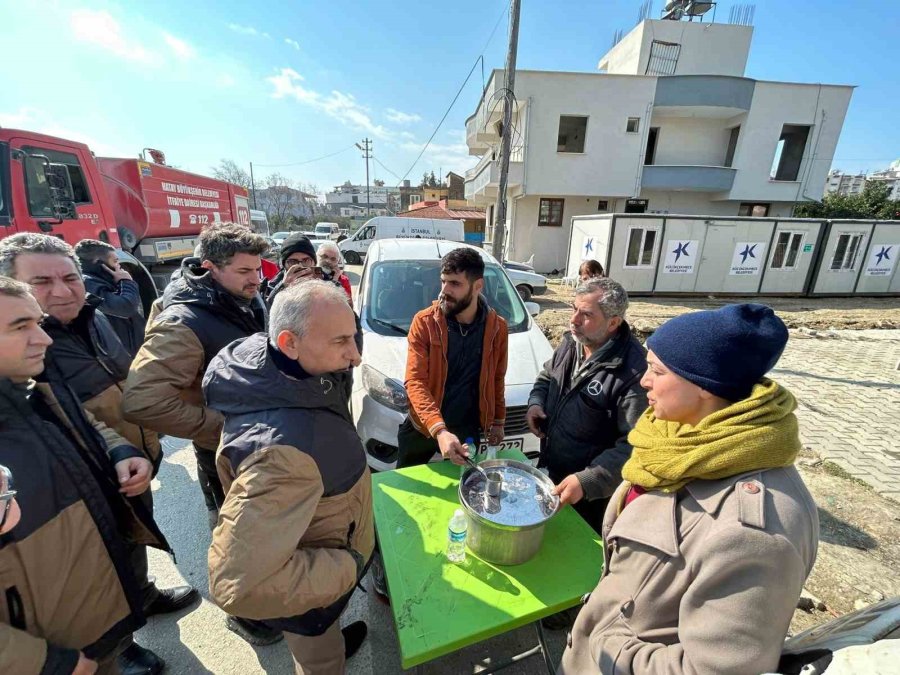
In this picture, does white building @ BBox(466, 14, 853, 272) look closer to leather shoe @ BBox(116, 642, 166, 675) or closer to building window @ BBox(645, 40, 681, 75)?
building window @ BBox(645, 40, 681, 75)

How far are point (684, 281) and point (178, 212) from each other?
13.8 meters

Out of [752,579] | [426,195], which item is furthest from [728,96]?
[426,195]

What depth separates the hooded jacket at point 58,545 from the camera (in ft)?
3.60

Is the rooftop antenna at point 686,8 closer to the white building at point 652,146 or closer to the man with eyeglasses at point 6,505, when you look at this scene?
the white building at point 652,146

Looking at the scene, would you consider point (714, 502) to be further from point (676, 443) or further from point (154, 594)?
point (154, 594)

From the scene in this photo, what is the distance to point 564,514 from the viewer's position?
183cm

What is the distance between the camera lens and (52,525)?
3.97 ft

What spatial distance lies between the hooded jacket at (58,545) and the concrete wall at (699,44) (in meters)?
27.0

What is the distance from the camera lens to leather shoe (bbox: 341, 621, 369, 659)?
1972mm

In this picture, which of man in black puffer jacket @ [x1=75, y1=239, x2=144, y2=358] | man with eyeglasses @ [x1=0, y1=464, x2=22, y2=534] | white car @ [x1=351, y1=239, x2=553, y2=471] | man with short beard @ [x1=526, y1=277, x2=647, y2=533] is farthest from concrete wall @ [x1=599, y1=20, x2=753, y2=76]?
man with eyeglasses @ [x1=0, y1=464, x2=22, y2=534]

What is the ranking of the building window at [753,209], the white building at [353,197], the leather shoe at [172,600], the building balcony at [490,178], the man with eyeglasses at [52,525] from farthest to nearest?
the white building at [353,197], the building window at [753,209], the building balcony at [490,178], the leather shoe at [172,600], the man with eyeglasses at [52,525]

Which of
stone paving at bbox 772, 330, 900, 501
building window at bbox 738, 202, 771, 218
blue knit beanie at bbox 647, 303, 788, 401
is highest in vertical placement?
building window at bbox 738, 202, 771, 218

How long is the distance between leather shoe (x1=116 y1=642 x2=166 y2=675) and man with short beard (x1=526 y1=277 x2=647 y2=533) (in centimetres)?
209

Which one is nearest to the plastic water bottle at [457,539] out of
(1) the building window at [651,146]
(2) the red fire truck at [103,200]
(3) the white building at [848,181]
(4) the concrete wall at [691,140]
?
(2) the red fire truck at [103,200]
